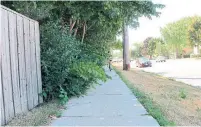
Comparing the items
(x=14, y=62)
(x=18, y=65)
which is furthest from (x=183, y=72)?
(x=14, y=62)

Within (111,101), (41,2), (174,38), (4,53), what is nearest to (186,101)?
(111,101)

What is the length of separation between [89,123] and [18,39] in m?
1.92

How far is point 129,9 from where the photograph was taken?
819 cm

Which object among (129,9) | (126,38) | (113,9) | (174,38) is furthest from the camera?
(174,38)

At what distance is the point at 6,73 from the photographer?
426cm

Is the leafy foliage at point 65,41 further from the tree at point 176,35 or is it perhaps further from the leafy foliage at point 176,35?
the leafy foliage at point 176,35

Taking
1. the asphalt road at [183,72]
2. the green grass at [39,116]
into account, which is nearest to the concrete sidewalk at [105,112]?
the green grass at [39,116]

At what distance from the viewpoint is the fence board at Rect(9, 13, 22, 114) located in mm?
4527

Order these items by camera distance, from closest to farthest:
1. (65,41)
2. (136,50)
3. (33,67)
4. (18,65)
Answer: (18,65)
(33,67)
(65,41)
(136,50)

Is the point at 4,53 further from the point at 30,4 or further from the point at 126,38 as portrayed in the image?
the point at 126,38

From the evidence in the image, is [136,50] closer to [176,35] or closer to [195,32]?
[176,35]

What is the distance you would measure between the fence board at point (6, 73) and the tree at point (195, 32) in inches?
2110

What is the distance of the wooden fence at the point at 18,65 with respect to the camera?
166 inches

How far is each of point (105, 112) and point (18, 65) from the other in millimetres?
1777
